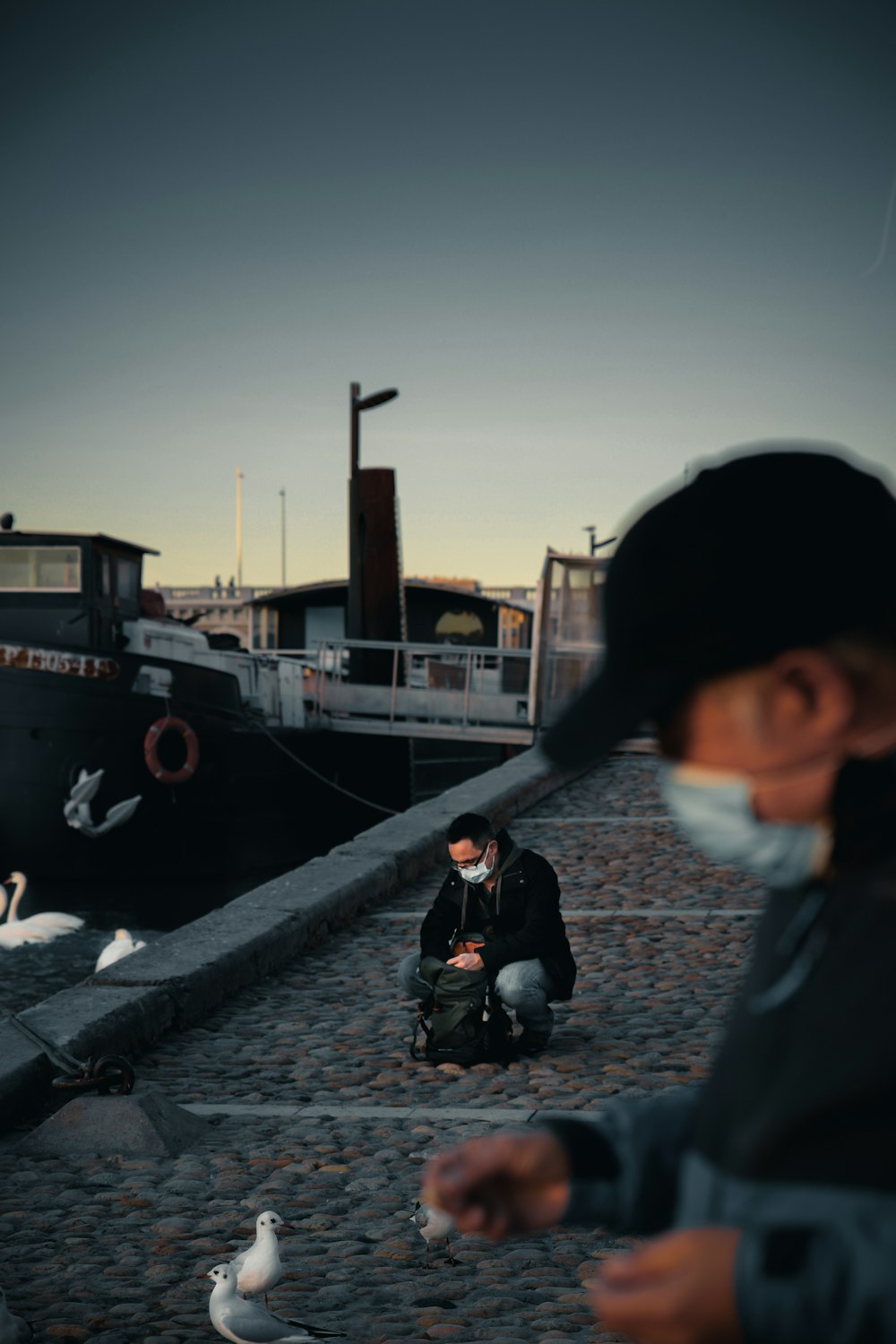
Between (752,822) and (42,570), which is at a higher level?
(42,570)

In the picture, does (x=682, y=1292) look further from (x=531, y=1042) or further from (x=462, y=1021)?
(x=531, y=1042)

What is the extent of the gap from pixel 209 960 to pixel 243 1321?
3171mm

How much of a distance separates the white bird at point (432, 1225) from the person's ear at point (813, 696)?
2777 mm

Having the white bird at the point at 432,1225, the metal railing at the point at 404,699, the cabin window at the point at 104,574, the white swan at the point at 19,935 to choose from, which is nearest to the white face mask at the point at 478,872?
the white bird at the point at 432,1225

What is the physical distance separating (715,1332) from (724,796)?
40 centimetres

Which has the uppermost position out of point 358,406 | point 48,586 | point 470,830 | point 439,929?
point 358,406

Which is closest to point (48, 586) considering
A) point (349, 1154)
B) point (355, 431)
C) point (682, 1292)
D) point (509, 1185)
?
point (355, 431)

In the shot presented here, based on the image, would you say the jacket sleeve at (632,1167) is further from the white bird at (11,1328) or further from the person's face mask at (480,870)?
the person's face mask at (480,870)

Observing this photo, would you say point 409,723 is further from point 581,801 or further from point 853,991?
point 853,991

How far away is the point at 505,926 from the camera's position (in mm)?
5520

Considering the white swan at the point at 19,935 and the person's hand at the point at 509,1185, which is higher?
the person's hand at the point at 509,1185

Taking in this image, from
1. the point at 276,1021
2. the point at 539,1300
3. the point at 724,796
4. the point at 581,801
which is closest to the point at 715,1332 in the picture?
the point at 724,796

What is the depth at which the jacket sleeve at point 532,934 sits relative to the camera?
17.8ft

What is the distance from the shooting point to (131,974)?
5930 mm
